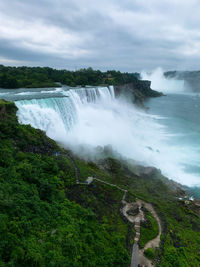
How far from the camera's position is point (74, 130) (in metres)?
28.1

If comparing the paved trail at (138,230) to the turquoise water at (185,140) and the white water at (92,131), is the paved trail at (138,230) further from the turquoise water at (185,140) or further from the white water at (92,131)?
the turquoise water at (185,140)

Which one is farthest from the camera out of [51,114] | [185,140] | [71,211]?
[185,140]

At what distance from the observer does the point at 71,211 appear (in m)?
11.9

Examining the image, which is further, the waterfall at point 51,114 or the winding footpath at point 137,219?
the waterfall at point 51,114

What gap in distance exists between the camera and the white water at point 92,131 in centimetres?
2262

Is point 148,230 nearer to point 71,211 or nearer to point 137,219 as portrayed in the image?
point 137,219

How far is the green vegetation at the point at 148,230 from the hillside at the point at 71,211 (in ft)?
0.20

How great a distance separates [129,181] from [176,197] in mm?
4528

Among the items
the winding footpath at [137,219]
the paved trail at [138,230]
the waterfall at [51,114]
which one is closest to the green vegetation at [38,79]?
the waterfall at [51,114]

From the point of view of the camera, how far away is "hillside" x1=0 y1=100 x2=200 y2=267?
8609 mm

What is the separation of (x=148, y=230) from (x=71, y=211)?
5042 millimetres

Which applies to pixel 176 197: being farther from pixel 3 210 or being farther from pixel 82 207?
pixel 3 210

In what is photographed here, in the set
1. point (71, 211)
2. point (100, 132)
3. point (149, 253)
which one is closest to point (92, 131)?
point (100, 132)

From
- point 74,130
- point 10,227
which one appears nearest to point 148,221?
point 10,227
